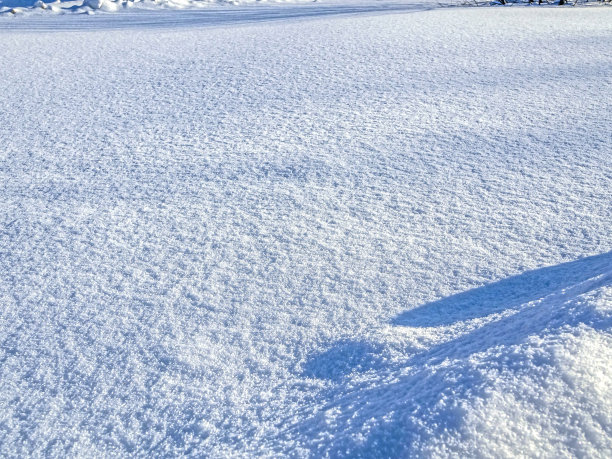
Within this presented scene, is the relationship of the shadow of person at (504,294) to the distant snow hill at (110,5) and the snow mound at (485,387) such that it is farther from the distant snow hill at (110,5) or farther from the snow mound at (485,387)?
the distant snow hill at (110,5)

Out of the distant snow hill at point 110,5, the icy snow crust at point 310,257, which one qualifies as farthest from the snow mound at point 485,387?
the distant snow hill at point 110,5

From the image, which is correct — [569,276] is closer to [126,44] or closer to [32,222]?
[32,222]

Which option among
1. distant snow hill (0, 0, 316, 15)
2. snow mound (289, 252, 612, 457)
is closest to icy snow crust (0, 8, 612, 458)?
snow mound (289, 252, 612, 457)

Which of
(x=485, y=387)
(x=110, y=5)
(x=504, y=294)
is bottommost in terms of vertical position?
(x=504, y=294)

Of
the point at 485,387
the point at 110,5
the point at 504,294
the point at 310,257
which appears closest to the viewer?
the point at 485,387

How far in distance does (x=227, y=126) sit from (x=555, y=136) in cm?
123

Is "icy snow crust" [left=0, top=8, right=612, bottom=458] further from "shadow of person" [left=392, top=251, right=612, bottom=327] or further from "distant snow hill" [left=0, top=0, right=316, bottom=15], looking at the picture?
"distant snow hill" [left=0, top=0, right=316, bottom=15]

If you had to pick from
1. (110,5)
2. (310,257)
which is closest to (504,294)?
(310,257)

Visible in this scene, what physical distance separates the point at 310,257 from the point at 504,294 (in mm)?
487

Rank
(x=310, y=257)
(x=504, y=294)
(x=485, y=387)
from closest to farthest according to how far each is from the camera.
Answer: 1. (x=485, y=387)
2. (x=504, y=294)
3. (x=310, y=257)

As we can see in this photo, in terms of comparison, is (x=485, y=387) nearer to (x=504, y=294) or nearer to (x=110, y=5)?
(x=504, y=294)

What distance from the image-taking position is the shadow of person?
1352 millimetres

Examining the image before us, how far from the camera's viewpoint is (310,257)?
63.0 inches

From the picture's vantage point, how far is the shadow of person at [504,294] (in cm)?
135
